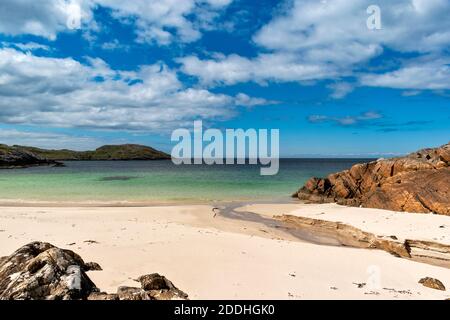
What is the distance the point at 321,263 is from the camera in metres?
13.2

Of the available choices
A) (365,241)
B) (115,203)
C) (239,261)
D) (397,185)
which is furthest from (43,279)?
(115,203)

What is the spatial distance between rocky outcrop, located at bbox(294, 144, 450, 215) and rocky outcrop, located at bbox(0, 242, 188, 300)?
24758 millimetres

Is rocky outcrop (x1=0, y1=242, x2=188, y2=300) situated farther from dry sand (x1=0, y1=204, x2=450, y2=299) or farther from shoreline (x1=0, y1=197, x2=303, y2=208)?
shoreline (x1=0, y1=197, x2=303, y2=208)

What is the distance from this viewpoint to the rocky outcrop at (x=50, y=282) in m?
6.19

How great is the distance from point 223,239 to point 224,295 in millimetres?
8696

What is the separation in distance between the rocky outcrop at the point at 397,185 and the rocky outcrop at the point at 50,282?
2476 cm

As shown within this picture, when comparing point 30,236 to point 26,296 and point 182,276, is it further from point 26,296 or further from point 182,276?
point 26,296

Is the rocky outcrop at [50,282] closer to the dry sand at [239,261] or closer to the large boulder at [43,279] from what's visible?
the large boulder at [43,279]

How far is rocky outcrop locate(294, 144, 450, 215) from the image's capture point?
84.7 feet

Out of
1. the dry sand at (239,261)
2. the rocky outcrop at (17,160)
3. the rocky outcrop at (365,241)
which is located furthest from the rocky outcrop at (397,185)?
the rocky outcrop at (17,160)

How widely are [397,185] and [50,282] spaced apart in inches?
1145

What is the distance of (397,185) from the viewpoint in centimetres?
2870

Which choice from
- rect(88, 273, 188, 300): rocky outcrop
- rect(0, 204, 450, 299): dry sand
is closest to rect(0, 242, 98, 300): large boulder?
rect(88, 273, 188, 300): rocky outcrop
